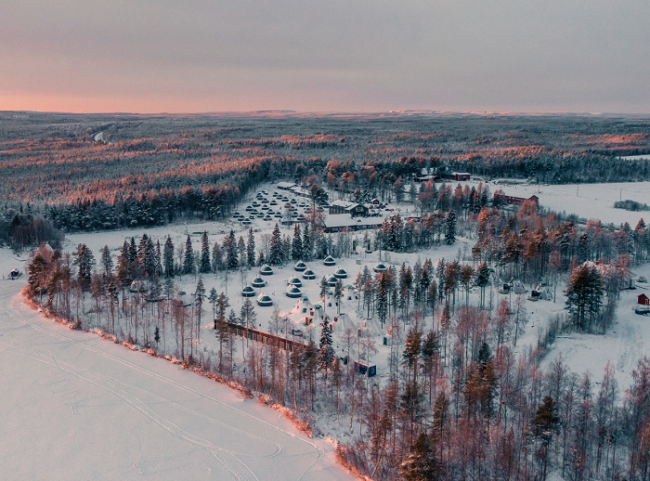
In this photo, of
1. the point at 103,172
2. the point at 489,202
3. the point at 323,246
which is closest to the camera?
the point at 323,246

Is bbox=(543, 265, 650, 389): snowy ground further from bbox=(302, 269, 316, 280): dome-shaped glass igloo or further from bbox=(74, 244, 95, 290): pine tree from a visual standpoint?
bbox=(74, 244, 95, 290): pine tree

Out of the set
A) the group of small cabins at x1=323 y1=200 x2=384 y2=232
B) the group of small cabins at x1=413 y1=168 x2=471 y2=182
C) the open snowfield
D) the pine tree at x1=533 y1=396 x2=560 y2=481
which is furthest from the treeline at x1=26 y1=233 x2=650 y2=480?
the group of small cabins at x1=413 y1=168 x2=471 y2=182

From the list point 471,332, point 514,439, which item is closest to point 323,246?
point 471,332

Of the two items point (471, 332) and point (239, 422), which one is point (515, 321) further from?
point (239, 422)

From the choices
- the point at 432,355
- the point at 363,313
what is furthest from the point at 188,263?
the point at 432,355

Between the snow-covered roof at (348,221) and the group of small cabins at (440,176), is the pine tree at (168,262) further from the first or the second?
the group of small cabins at (440,176)

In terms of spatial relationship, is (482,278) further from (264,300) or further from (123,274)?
(123,274)
